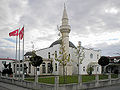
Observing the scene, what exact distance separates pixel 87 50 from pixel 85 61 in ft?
10.9

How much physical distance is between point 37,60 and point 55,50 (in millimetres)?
21641

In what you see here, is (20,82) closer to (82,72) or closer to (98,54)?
(82,72)

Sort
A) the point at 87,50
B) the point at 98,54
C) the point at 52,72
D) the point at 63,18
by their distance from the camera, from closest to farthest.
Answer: the point at 63,18 → the point at 52,72 → the point at 87,50 → the point at 98,54

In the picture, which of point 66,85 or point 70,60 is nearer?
point 66,85

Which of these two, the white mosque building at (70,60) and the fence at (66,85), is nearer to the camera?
the fence at (66,85)

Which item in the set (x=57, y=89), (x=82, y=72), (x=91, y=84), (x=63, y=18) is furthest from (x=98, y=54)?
(x=57, y=89)

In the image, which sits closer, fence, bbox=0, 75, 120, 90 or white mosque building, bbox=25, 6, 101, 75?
fence, bbox=0, 75, 120, 90

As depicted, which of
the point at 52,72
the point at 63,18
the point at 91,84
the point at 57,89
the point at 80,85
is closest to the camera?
the point at 57,89

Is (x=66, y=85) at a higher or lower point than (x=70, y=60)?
lower

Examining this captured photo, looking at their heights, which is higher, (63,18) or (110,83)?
(63,18)

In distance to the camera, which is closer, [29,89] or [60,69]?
[29,89]

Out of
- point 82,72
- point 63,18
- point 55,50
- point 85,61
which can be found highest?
point 63,18

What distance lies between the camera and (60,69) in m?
35.6

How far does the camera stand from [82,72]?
39.2 metres
